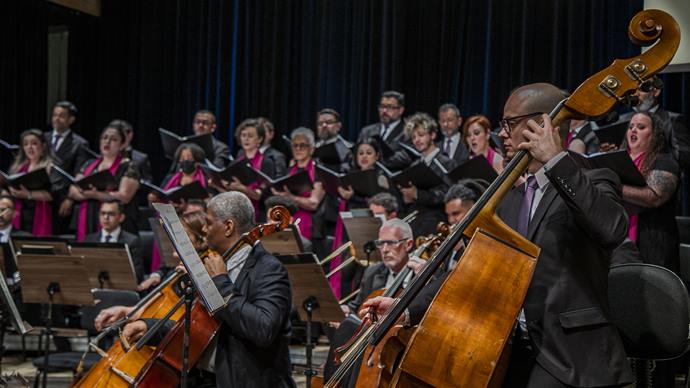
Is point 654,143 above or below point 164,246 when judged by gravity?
above

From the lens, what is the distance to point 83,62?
12211mm

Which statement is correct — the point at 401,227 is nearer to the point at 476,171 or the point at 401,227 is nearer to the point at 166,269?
the point at 476,171

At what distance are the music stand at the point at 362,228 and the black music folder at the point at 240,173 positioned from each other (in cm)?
148

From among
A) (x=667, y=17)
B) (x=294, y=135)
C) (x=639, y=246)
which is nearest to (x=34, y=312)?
(x=294, y=135)

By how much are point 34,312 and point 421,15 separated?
211 inches

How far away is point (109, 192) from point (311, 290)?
3.93 metres

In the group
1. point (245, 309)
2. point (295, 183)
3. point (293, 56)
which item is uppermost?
point (293, 56)

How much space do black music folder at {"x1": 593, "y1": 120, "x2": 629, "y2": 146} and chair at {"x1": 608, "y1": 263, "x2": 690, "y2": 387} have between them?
10.4 ft

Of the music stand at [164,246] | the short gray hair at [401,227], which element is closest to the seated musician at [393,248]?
the short gray hair at [401,227]

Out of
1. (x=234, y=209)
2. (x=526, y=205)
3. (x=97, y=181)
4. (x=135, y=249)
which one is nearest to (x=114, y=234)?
(x=135, y=249)

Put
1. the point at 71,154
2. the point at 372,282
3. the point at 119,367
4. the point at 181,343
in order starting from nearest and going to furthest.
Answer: the point at 181,343 < the point at 119,367 < the point at 372,282 < the point at 71,154

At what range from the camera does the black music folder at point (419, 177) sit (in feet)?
22.3

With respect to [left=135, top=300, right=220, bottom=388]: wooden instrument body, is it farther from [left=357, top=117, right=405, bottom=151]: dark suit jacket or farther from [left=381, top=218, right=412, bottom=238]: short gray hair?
[left=357, top=117, right=405, bottom=151]: dark suit jacket

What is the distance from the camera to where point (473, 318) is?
2.40 m
